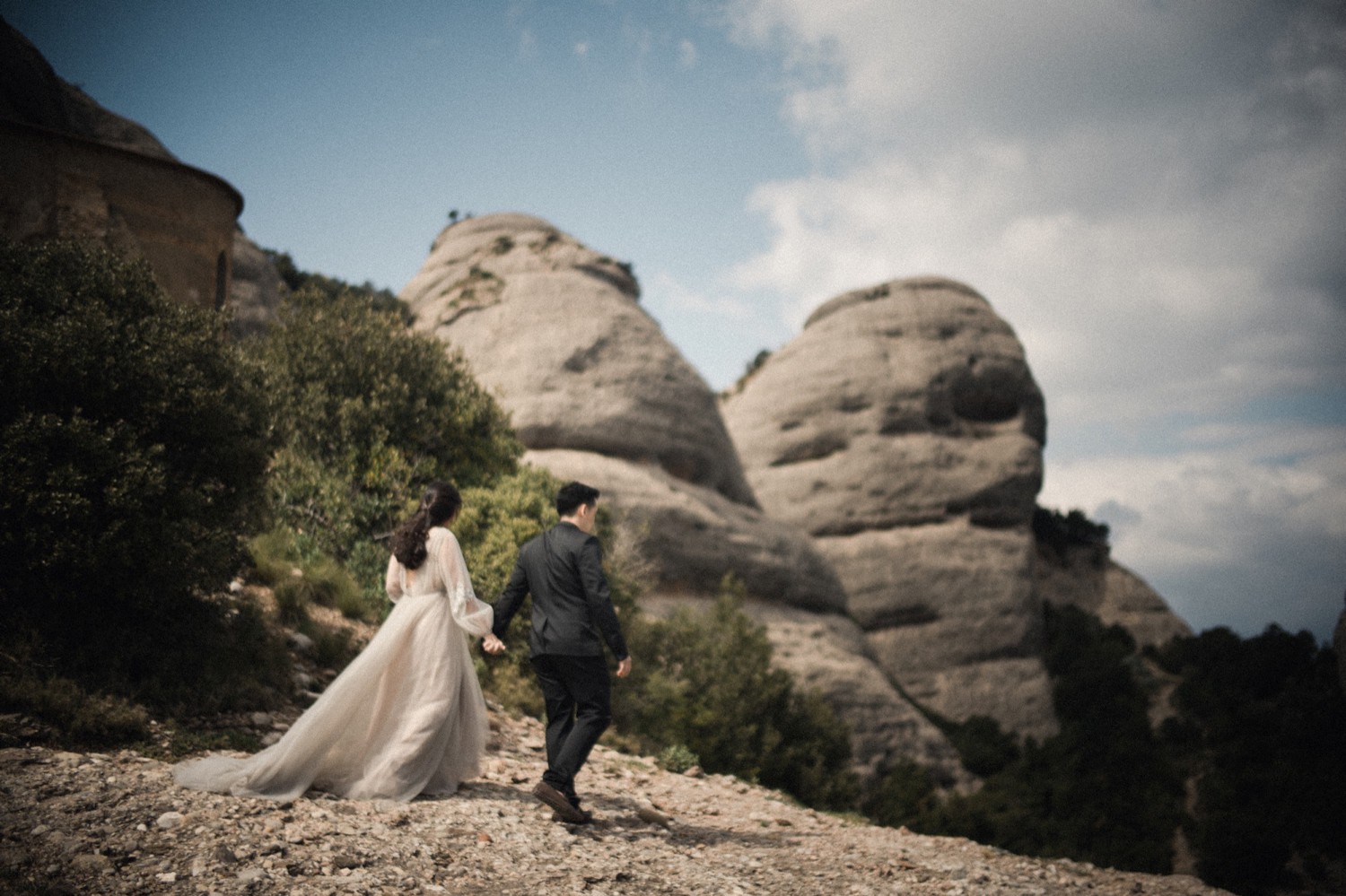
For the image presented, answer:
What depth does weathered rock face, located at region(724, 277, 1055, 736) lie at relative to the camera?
3344cm

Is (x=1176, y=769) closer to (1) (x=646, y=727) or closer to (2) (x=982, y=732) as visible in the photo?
(2) (x=982, y=732)

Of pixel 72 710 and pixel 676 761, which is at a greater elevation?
pixel 72 710

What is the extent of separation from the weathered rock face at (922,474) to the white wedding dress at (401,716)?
2753cm

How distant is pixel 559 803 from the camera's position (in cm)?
654

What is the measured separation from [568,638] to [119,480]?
4309mm

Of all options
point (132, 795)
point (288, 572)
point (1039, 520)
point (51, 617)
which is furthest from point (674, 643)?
point (1039, 520)

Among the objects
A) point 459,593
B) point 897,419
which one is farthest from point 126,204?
point 897,419

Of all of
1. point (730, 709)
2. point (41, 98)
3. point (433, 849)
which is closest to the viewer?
point (433, 849)

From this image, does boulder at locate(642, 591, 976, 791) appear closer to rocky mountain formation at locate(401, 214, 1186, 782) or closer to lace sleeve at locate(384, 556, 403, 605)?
rocky mountain formation at locate(401, 214, 1186, 782)

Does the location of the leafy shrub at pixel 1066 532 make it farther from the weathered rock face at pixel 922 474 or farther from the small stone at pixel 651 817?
the small stone at pixel 651 817

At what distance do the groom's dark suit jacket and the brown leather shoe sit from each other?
939mm

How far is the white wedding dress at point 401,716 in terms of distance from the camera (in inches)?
240

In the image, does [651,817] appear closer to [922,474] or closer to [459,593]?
[459,593]

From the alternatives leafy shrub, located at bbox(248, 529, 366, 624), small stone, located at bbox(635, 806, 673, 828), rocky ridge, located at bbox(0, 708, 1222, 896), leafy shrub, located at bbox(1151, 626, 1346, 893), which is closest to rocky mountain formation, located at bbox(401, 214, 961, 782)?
leafy shrub, located at bbox(1151, 626, 1346, 893)
